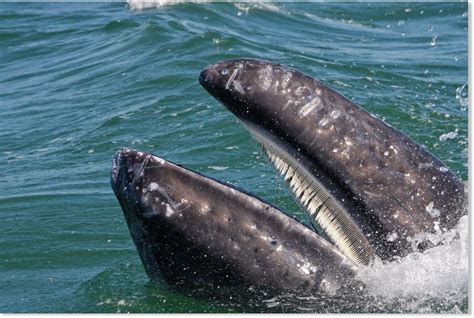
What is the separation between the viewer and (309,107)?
627 centimetres

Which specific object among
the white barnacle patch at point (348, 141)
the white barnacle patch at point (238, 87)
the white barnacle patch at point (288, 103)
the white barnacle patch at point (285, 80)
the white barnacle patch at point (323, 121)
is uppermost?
the white barnacle patch at point (285, 80)

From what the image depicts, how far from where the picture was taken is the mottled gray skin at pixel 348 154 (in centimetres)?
624

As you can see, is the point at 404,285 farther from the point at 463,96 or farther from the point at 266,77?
the point at 463,96

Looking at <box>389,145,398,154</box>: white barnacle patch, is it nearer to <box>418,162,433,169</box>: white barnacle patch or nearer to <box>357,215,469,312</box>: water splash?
<box>418,162,433,169</box>: white barnacle patch

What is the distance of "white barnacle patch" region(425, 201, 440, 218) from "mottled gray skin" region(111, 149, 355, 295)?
0.60 metres

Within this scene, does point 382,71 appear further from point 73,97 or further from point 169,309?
point 169,309

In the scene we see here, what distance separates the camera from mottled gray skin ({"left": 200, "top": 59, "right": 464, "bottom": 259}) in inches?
246

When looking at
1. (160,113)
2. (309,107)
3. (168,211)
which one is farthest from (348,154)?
(160,113)

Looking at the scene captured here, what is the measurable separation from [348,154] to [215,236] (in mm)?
982

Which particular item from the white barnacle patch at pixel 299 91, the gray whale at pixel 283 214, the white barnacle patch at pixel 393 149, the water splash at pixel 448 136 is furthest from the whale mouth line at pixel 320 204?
the water splash at pixel 448 136

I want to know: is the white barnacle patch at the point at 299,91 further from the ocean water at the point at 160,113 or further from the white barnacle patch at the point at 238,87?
the ocean water at the point at 160,113

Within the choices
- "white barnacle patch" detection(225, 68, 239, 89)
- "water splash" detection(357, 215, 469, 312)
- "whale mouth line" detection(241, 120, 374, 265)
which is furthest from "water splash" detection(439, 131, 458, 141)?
"white barnacle patch" detection(225, 68, 239, 89)

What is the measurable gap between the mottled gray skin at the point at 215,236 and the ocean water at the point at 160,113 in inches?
7.7

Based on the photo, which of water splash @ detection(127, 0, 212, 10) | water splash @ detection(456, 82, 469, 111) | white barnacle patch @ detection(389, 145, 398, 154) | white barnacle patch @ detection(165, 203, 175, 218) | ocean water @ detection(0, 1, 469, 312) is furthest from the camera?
→ water splash @ detection(127, 0, 212, 10)
